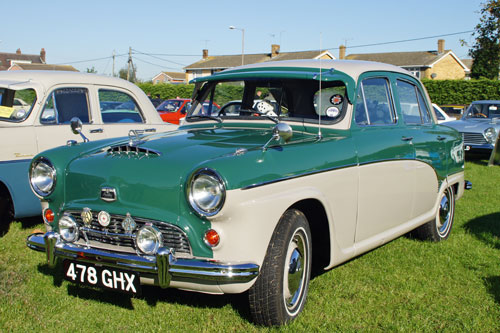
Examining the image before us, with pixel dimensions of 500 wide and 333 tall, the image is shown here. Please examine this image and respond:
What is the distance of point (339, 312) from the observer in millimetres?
3600

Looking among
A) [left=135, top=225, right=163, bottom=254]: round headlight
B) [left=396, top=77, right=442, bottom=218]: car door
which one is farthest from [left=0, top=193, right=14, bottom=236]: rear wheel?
[left=396, top=77, right=442, bottom=218]: car door

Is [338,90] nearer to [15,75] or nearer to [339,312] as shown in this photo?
[339,312]

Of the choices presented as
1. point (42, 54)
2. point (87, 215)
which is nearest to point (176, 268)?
point (87, 215)

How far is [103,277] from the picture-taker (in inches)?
123

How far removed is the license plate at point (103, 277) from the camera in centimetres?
302

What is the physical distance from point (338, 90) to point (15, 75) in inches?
153

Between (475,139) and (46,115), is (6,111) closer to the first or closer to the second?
(46,115)

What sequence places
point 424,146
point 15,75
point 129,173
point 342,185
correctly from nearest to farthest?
point 129,173 → point 342,185 → point 424,146 → point 15,75

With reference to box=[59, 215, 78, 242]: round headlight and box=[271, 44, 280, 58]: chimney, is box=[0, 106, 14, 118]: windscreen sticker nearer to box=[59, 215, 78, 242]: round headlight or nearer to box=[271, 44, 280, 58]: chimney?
box=[59, 215, 78, 242]: round headlight

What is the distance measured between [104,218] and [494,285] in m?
3.15

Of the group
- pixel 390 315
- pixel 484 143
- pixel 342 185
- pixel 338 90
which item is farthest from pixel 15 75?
pixel 484 143

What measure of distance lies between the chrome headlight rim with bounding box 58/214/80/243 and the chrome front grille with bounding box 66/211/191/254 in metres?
0.02

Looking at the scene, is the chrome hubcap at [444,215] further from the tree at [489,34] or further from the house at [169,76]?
the house at [169,76]

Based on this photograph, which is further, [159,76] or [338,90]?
[159,76]
